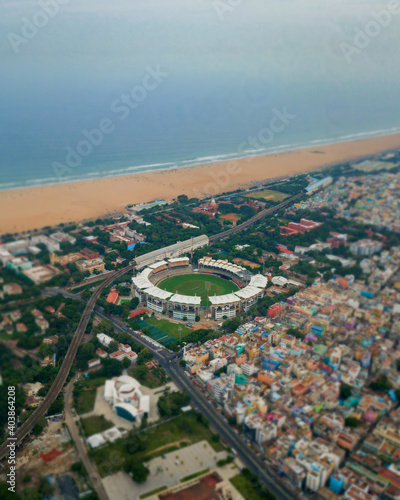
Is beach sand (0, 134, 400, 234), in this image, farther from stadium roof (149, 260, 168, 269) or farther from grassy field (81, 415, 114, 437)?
grassy field (81, 415, 114, 437)

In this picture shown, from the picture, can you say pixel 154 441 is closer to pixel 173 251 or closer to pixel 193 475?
pixel 193 475

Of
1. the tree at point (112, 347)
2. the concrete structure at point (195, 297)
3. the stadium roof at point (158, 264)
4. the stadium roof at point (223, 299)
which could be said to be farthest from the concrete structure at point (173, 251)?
the tree at point (112, 347)

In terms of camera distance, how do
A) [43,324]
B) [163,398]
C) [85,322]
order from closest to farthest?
1. [43,324]
2. [163,398]
3. [85,322]

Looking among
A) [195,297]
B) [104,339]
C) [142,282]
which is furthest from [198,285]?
[104,339]

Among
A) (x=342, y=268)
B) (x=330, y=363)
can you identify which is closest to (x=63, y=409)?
(x=330, y=363)

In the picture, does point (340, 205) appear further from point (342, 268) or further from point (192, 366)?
point (192, 366)
